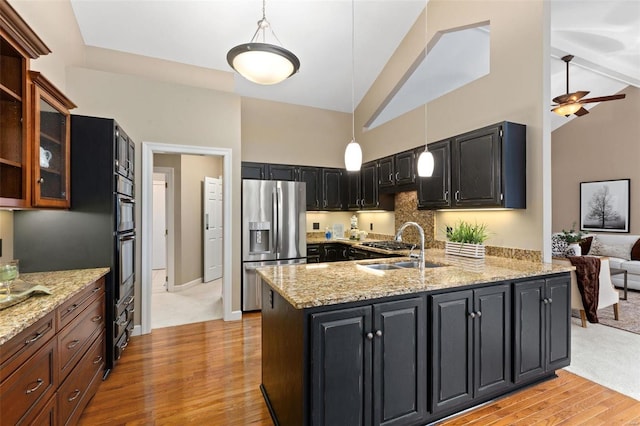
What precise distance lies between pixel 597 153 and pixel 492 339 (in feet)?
23.8

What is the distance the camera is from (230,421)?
81.6 inches

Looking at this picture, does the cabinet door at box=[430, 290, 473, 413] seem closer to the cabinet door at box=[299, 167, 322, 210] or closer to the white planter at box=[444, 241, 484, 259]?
the white planter at box=[444, 241, 484, 259]

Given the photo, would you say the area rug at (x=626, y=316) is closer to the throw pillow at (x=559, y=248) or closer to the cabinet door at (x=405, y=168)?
the throw pillow at (x=559, y=248)

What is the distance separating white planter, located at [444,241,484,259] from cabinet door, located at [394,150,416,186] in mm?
1252

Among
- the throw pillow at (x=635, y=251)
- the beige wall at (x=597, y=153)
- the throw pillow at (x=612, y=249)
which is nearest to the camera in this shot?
the throw pillow at (x=635, y=251)

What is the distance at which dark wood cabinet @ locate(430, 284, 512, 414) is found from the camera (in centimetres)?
192

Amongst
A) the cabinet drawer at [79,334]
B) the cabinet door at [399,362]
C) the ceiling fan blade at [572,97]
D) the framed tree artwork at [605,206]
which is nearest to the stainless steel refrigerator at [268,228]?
the cabinet drawer at [79,334]

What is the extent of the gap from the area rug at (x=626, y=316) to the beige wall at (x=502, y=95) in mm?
2084

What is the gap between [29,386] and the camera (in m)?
1.42

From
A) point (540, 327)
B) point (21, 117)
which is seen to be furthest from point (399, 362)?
point (21, 117)

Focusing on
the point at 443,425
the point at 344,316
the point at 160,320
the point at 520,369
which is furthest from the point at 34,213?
the point at 520,369

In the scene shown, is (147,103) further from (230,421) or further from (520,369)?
(520,369)

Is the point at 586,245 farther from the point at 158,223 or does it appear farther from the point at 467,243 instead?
the point at 158,223

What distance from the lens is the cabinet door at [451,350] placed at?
1.91 meters
